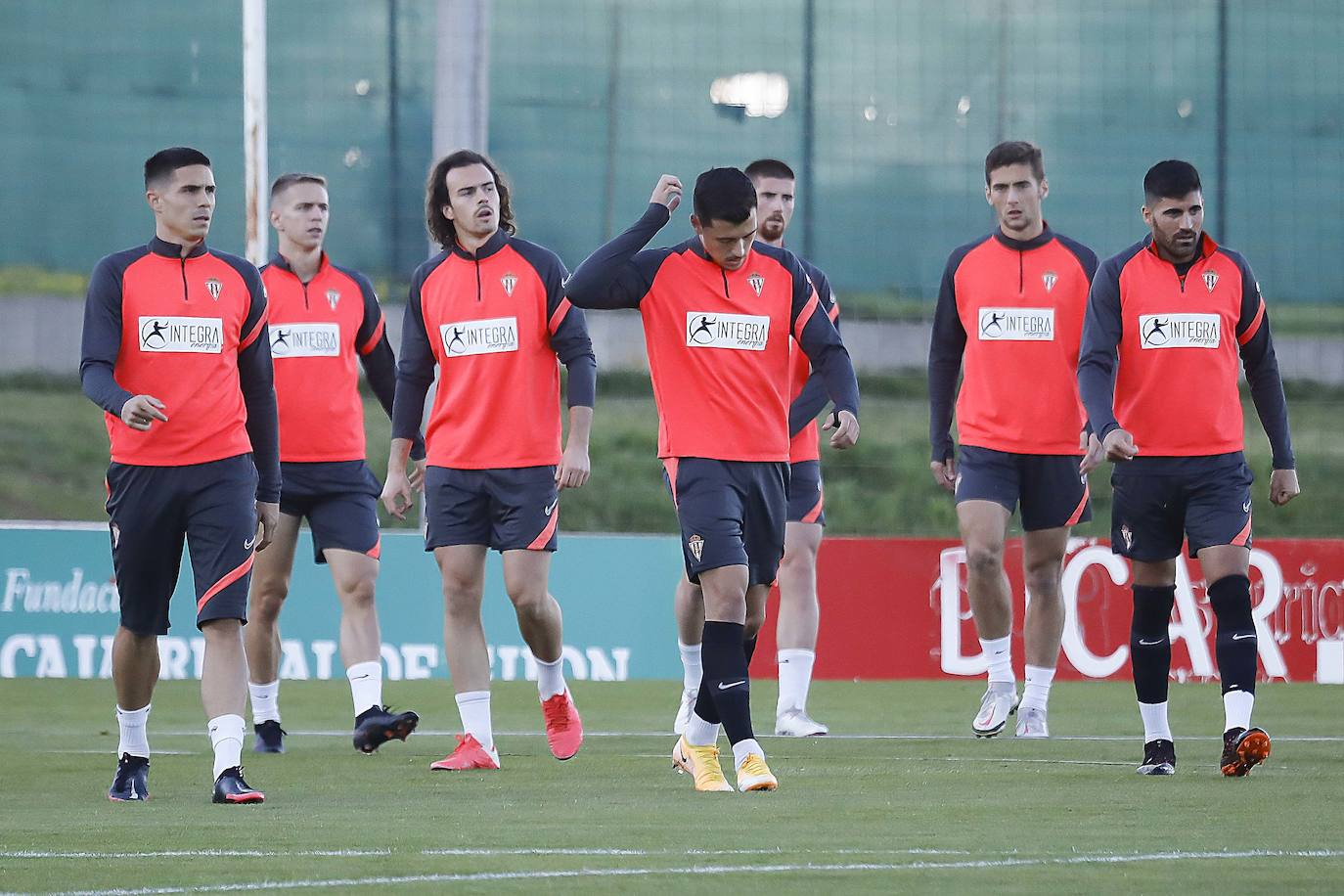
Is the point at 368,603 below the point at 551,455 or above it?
below

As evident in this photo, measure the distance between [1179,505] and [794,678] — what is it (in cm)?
233

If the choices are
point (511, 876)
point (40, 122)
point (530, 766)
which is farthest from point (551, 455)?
point (40, 122)

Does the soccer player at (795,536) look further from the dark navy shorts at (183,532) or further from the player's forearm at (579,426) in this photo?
the dark navy shorts at (183,532)

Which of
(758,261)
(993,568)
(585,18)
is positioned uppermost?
(585,18)

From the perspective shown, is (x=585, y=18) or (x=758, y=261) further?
(x=585, y=18)

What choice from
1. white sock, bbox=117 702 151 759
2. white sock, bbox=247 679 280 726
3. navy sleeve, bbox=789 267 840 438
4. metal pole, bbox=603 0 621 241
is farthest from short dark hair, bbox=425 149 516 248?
metal pole, bbox=603 0 621 241

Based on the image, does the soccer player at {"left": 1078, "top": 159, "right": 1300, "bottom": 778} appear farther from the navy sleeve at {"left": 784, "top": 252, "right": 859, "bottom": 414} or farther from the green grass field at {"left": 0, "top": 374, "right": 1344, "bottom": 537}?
the green grass field at {"left": 0, "top": 374, "right": 1344, "bottom": 537}

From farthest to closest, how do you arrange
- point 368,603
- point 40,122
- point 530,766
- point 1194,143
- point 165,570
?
point 40,122, point 1194,143, point 368,603, point 530,766, point 165,570

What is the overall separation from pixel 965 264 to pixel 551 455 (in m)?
2.26

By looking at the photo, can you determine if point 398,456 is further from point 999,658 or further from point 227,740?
point 999,658

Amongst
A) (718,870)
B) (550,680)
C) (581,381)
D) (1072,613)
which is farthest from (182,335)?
(1072,613)

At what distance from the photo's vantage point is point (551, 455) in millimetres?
8125

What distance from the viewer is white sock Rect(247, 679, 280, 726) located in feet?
29.3

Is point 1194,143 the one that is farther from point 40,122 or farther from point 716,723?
point 716,723
